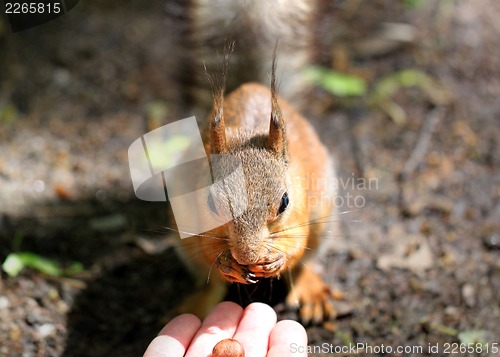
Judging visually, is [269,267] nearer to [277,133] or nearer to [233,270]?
[233,270]

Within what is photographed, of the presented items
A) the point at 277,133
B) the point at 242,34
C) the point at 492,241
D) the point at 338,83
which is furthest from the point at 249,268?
the point at 338,83

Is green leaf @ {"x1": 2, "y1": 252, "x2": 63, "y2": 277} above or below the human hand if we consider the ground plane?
below

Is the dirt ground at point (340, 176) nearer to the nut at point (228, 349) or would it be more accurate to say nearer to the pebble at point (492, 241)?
the pebble at point (492, 241)

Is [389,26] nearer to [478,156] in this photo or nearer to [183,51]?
[478,156]

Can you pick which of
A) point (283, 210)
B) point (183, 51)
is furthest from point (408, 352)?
point (183, 51)

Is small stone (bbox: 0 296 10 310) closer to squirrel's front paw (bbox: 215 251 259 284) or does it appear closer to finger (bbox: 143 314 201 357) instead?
finger (bbox: 143 314 201 357)

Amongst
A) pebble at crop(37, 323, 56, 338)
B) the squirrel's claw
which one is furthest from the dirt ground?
the squirrel's claw

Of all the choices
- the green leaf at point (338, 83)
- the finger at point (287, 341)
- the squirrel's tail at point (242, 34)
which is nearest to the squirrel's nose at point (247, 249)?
the finger at point (287, 341)
